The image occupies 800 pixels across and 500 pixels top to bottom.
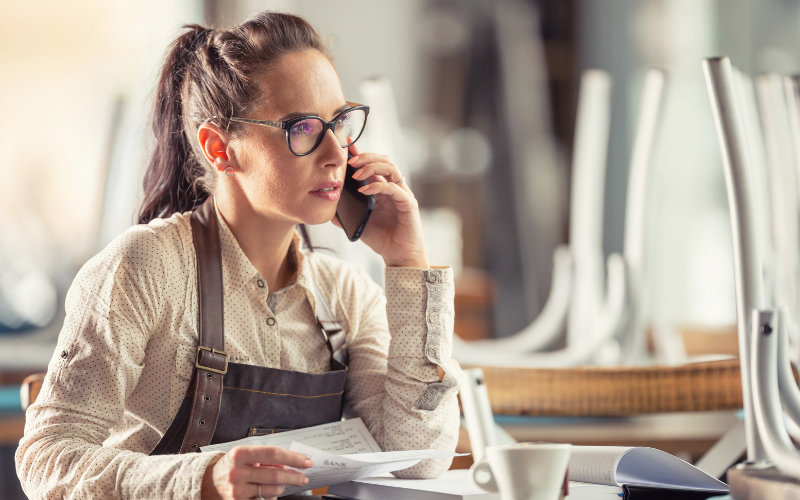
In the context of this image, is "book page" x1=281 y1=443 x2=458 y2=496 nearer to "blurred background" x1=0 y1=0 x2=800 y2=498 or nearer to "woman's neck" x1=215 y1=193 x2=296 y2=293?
"woman's neck" x1=215 y1=193 x2=296 y2=293

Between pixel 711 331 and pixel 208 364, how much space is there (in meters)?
2.03

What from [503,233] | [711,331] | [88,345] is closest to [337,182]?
[88,345]

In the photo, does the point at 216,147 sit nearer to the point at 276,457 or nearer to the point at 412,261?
the point at 412,261

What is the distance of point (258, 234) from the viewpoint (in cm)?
119

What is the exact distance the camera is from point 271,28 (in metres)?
1.15

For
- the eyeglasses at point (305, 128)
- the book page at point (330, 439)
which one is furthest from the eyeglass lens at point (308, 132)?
the book page at point (330, 439)

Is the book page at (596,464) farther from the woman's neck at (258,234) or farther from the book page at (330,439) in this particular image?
the woman's neck at (258,234)

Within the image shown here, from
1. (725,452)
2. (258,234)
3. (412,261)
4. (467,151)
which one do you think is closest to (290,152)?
(258,234)

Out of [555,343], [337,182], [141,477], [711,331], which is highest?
[337,182]

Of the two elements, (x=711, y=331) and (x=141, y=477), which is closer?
(x=141, y=477)

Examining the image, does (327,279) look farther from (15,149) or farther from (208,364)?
(15,149)

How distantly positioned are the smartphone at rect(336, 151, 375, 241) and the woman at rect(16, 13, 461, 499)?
1.1 inches

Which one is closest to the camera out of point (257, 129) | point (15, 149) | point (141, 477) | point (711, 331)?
point (141, 477)

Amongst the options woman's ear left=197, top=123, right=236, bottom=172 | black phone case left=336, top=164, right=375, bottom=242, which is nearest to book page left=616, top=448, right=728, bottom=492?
black phone case left=336, top=164, right=375, bottom=242
